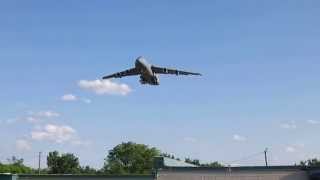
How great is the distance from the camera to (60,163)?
143 metres

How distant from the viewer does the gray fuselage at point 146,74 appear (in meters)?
52.0

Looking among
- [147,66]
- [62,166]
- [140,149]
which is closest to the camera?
[147,66]

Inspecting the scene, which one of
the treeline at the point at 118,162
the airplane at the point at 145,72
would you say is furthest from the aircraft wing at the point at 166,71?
the treeline at the point at 118,162

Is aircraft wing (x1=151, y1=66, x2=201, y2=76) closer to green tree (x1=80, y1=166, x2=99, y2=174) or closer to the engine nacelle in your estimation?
the engine nacelle

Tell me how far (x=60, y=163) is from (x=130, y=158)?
1940 cm

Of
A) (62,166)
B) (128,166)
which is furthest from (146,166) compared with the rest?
(62,166)

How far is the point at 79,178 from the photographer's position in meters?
53.9

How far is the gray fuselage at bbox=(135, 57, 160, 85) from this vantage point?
52.0 m

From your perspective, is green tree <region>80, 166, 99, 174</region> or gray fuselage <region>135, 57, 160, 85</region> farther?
green tree <region>80, 166, 99, 174</region>

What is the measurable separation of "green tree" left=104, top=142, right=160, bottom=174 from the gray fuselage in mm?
95320

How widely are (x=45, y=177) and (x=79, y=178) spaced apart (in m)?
3.15

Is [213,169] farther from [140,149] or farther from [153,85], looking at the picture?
[140,149]

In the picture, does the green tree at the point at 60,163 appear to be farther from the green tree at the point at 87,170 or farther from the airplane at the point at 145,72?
the airplane at the point at 145,72

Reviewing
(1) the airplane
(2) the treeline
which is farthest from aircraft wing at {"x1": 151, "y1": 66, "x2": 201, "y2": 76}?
(2) the treeline
